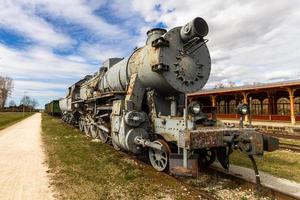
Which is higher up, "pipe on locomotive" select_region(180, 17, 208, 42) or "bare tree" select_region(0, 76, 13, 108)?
"bare tree" select_region(0, 76, 13, 108)

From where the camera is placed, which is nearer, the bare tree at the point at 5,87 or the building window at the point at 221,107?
the building window at the point at 221,107

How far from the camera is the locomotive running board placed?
607 cm

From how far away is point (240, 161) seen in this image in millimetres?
9359

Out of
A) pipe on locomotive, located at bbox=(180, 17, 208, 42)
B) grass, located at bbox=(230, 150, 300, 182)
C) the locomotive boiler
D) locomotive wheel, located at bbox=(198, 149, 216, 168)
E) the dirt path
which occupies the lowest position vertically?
the dirt path

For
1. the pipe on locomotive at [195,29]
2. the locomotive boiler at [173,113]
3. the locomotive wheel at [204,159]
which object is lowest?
the locomotive wheel at [204,159]

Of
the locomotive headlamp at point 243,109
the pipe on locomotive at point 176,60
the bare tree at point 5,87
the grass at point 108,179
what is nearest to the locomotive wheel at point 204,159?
the grass at point 108,179

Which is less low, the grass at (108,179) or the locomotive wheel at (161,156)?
the locomotive wheel at (161,156)

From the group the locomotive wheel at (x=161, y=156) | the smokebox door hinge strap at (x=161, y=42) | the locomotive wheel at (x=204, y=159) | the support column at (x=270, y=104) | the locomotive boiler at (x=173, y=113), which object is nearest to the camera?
the locomotive boiler at (x=173, y=113)

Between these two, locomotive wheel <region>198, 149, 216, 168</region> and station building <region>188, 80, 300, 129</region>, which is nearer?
locomotive wheel <region>198, 149, 216, 168</region>

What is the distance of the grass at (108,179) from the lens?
594 cm

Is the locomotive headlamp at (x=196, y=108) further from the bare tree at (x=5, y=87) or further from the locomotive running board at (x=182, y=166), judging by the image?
the bare tree at (x=5, y=87)

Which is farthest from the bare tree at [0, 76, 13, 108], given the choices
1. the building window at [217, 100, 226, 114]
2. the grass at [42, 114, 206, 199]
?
the grass at [42, 114, 206, 199]

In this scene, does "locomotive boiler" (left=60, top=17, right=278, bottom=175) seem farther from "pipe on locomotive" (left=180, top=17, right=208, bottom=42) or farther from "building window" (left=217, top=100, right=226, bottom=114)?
"building window" (left=217, top=100, right=226, bottom=114)

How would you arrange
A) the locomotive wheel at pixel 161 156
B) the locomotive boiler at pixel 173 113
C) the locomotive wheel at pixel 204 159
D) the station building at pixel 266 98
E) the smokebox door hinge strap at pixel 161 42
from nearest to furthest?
1. the locomotive boiler at pixel 173 113
2. the locomotive wheel at pixel 161 156
3. the smokebox door hinge strap at pixel 161 42
4. the locomotive wheel at pixel 204 159
5. the station building at pixel 266 98
